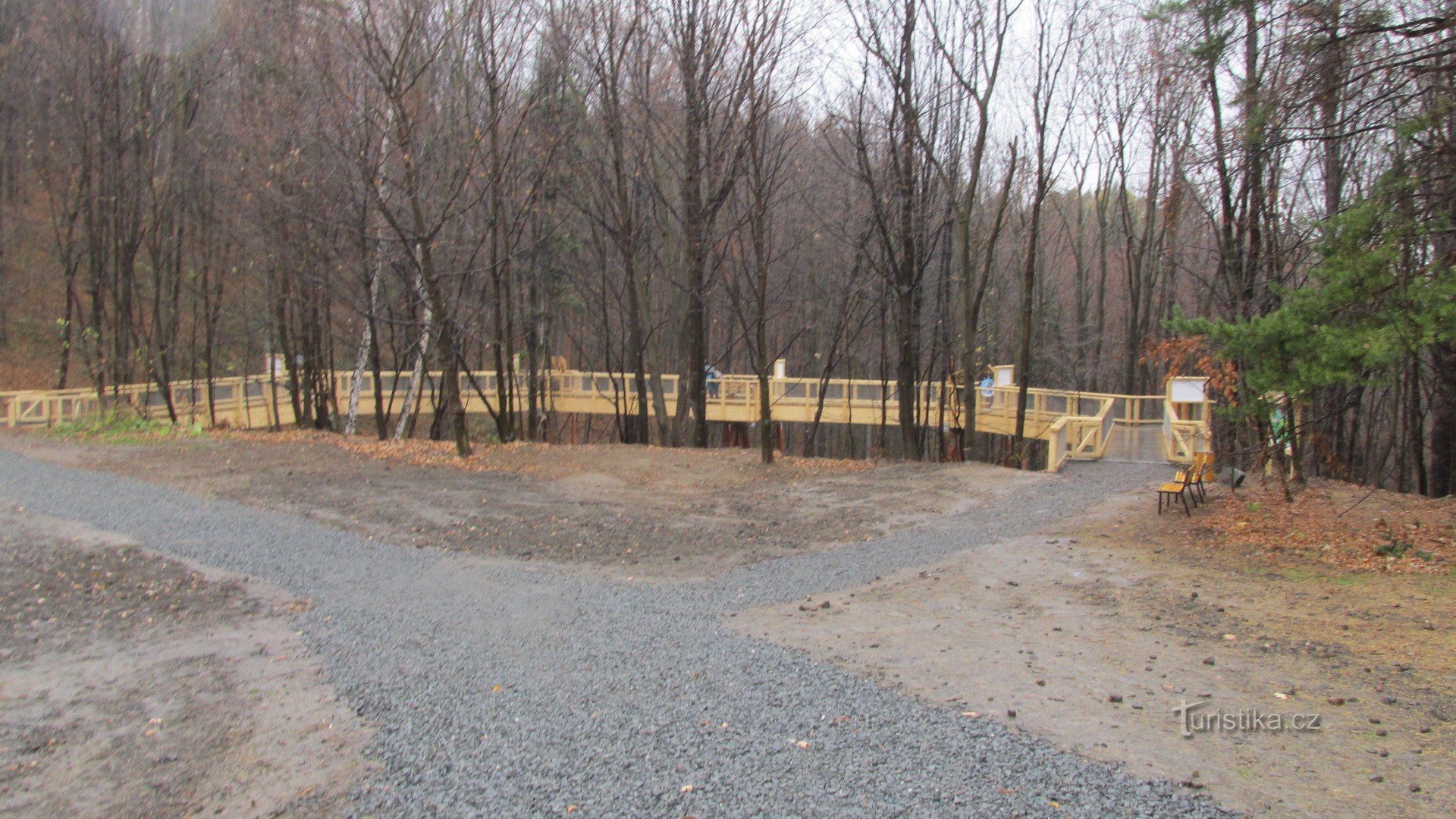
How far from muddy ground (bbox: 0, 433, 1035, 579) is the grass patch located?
30.9 inches

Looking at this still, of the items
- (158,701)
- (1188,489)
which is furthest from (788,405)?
(158,701)

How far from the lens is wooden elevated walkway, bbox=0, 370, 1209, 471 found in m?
19.7

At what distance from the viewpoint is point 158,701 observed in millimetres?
5398

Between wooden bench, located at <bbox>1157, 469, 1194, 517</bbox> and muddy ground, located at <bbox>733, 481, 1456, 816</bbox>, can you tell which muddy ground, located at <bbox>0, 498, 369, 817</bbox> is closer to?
muddy ground, located at <bbox>733, 481, 1456, 816</bbox>

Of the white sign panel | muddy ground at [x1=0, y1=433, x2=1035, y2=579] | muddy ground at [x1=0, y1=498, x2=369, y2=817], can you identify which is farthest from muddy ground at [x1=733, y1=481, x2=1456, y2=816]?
the white sign panel

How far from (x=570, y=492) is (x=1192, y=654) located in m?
10.4

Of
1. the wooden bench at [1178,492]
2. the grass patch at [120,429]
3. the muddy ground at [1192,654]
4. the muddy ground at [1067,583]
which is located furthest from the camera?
the grass patch at [120,429]

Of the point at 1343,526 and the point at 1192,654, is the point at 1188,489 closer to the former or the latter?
the point at 1343,526

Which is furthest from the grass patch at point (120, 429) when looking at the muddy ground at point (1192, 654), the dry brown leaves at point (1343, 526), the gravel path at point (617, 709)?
the dry brown leaves at point (1343, 526)

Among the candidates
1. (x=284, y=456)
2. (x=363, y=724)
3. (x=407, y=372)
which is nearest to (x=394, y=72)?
(x=284, y=456)

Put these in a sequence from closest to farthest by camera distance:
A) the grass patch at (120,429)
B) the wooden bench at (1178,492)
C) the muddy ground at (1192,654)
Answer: the muddy ground at (1192,654) → the wooden bench at (1178,492) → the grass patch at (120,429)

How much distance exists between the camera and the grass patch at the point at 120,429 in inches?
709

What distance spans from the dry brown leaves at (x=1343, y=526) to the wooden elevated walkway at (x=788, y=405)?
431 centimetres

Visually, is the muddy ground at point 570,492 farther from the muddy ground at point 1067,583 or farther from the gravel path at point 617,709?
the gravel path at point 617,709
